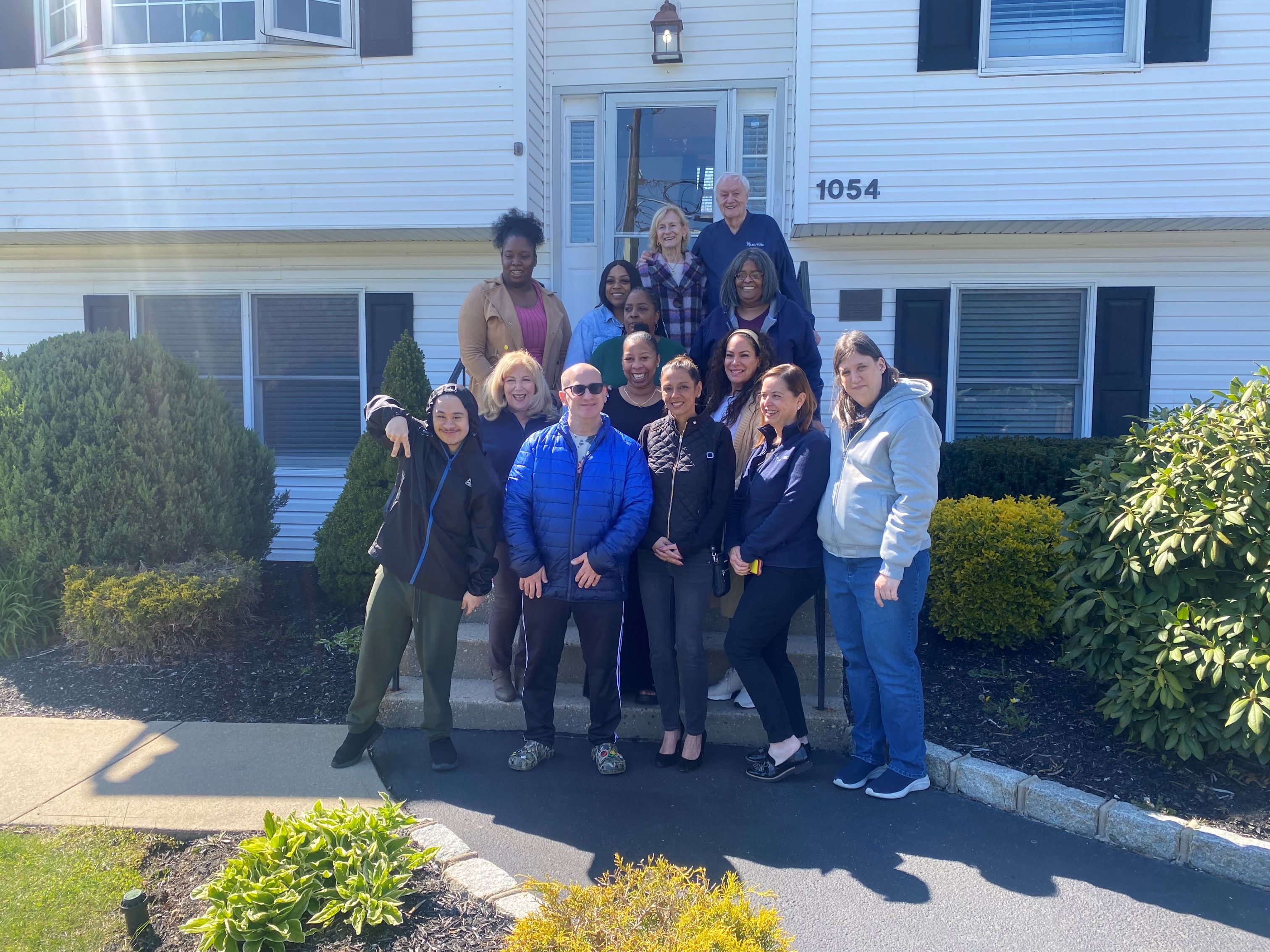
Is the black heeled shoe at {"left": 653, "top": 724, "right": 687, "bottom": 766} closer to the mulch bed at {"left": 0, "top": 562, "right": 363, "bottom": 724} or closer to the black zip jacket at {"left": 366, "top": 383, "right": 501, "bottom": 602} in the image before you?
the black zip jacket at {"left": 366, "top": 383, "right": 501, "bottom": 602}

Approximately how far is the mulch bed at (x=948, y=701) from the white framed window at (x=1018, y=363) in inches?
116

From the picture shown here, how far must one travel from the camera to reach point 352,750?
13.1 ft

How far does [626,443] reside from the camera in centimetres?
394

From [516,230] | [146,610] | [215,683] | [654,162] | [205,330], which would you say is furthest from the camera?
[205,330]

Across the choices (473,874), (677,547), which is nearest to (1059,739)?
(677,547)

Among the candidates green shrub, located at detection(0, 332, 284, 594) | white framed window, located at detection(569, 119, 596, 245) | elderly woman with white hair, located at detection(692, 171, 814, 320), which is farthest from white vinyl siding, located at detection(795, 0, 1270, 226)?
green shrub, located at detection(0, 332, 284, 594)

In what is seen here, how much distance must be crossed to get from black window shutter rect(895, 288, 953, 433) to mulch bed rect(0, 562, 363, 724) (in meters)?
4.86

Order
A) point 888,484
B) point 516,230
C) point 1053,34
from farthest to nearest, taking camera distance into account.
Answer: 1. point 1053,34
2. point 516,230
3. point 888,484

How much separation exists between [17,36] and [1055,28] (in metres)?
8.62

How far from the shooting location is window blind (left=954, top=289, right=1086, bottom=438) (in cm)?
746

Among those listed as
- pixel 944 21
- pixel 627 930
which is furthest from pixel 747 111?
pixel 627 930

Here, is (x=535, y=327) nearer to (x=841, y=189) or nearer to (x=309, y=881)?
(x=841, y=189)

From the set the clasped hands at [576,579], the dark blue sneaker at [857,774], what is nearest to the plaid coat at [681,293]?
the clasped hands at [576,579]

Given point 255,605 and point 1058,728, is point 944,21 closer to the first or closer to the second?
point 1058,728
